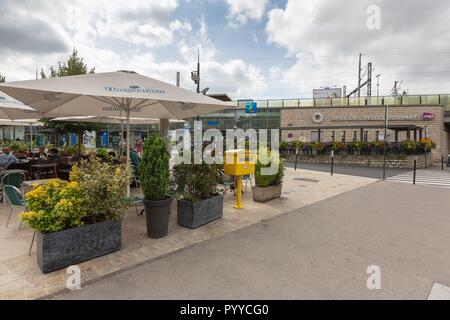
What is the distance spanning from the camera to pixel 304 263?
3549 mm

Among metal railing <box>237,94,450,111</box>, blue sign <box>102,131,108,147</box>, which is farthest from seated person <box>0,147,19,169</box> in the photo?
blue sign <box>102,131,108,147</box>

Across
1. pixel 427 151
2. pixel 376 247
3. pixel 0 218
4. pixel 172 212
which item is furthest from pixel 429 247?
pixel 427 151

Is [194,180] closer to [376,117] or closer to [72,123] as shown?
[72,123]

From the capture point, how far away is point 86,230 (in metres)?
3.41

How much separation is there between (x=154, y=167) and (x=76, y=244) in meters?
1.39

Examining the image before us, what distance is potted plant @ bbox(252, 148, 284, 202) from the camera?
6.87 metres

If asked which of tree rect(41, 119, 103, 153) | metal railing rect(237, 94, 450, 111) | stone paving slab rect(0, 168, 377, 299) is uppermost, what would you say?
metal railing rect(237, 94, 450, 111)

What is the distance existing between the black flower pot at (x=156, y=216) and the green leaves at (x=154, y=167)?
149 mm

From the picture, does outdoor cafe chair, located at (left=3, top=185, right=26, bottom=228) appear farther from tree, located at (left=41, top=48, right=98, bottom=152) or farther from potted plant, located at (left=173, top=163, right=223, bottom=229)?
tree, located at (left=41, top=48, right=98, bottom=152)

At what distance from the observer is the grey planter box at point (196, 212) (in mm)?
4754

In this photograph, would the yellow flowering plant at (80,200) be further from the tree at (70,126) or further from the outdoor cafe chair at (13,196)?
the tree at (70,126)

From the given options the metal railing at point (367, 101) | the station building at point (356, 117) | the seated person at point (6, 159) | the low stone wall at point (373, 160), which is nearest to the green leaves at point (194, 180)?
the seated person at point (6, 159)

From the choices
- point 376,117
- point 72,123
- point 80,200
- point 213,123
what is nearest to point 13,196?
point 80,200

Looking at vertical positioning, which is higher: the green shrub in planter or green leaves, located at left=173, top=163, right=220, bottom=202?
the green shrub in planter
